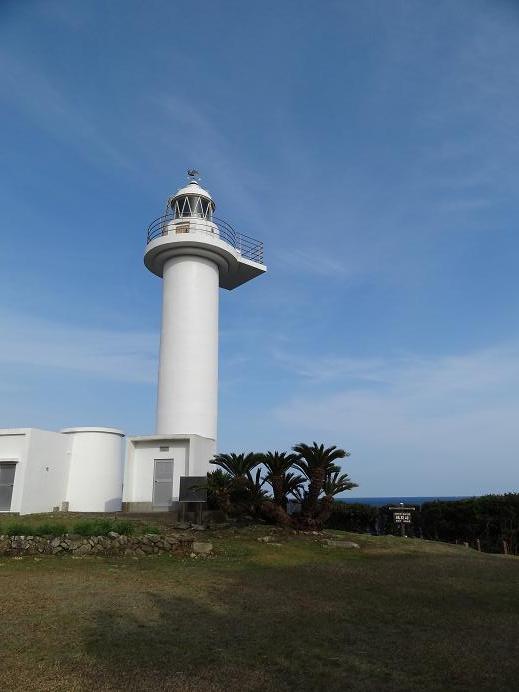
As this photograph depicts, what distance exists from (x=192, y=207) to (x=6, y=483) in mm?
16485

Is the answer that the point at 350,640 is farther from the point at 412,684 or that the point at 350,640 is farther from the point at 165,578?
the point at 165,578

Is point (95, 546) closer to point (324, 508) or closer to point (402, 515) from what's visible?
point (324, 508)

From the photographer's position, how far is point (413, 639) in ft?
25.7

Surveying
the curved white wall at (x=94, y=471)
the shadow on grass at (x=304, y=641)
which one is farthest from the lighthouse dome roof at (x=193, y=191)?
the shadow on grass at (x=304, y=641)

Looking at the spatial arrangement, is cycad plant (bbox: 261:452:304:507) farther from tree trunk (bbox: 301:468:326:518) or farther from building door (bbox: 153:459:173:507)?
building door (bbox: 153:459:173:507)

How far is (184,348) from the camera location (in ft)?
89.2

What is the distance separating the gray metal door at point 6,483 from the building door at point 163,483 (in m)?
6.36

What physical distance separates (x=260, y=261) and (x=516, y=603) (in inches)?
927

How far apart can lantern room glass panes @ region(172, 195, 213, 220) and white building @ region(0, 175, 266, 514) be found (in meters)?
0.05

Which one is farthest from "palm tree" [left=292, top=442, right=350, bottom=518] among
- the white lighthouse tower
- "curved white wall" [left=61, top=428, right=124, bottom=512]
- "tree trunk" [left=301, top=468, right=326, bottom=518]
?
"curved white wall" [left=61, top=428, right=124, bottom=512]

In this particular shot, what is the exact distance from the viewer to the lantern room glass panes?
97.2 feet

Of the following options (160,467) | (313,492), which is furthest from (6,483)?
(313,492)

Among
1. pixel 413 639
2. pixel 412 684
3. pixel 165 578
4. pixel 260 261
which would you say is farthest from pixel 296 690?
pixel 260 261

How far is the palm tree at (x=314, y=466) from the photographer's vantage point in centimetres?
2062
